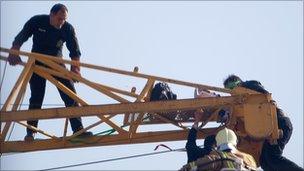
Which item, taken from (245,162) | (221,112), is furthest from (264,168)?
(245,162)

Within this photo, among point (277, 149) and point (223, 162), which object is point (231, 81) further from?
point (223, 162)

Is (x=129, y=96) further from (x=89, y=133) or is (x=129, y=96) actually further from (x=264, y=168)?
(x=264, y=168)

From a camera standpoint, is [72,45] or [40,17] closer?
[40,17]

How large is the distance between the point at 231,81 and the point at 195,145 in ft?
6.84

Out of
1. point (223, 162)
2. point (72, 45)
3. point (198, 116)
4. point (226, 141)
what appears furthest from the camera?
point (72, 45)

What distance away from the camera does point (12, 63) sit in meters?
14.9

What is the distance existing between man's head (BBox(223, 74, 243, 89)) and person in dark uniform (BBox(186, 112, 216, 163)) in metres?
1.07

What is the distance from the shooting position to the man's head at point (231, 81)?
15875 mm

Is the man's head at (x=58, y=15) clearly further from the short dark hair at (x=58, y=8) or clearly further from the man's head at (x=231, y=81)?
the man's head at (x=231, y=81)

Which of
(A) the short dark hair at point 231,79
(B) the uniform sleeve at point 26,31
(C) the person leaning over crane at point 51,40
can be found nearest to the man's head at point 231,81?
(A) the short dark hair at point 231,79

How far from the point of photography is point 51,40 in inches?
621

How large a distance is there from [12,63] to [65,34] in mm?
1378

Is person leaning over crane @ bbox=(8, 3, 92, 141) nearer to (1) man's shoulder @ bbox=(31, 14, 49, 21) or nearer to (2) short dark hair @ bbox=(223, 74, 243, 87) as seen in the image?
(1) man's shoulder @ bbox=(31, 14, 49, 21)

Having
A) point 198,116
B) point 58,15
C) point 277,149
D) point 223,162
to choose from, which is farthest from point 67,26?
point 223,162
